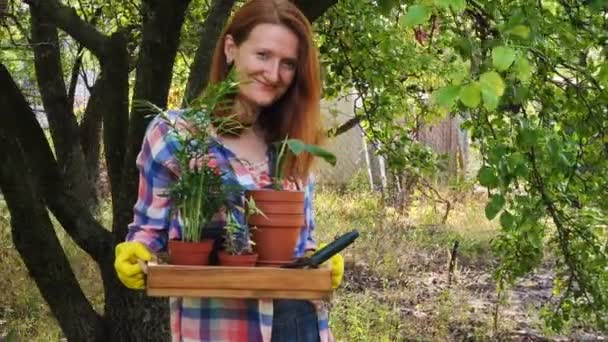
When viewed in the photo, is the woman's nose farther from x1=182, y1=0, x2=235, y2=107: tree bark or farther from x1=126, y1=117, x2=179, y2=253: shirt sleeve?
x1=182, y1=0, x2=235, y2=107: tree bark

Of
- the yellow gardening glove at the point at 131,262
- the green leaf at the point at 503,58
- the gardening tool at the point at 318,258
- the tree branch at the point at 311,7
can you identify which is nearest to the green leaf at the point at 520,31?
the green leaf at the point at 503,58

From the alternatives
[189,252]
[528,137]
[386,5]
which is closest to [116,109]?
[386,5]

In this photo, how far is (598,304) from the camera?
3.41 m

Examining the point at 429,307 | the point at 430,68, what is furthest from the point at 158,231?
the point at 429,307

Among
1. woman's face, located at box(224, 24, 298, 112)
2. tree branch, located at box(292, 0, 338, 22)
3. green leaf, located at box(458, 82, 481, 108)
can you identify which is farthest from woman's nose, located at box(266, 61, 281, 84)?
tree branch, located at box(292, 0, 338, 22)

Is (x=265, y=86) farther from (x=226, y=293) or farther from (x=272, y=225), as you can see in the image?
(x=226, y=293)

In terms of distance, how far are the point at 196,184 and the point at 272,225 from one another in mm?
168

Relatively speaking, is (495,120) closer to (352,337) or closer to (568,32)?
(568,32)

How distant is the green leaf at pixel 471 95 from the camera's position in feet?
5.28

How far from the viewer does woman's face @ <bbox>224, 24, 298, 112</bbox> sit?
1922 millimetres

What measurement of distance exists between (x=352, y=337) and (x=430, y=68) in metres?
1.47

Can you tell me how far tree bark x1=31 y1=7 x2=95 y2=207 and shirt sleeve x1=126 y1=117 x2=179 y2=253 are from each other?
9.64 feet

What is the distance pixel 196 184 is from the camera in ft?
5.75

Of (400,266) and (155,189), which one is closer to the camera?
(155,189)
